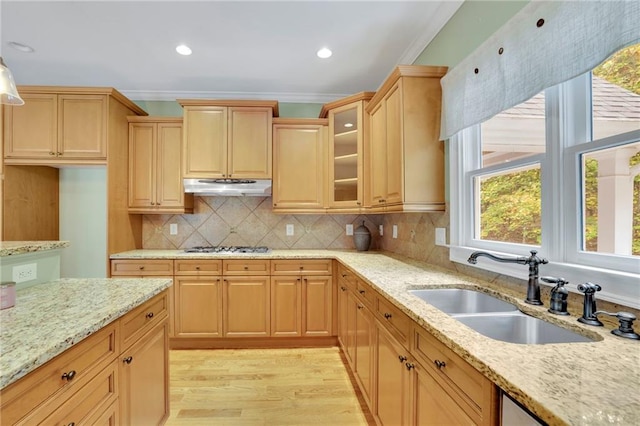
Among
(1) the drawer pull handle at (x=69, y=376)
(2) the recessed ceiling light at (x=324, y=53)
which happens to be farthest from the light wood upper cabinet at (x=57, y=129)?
(1) the drawer pull handle at (x=69, y=376)

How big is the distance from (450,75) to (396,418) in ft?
6.45

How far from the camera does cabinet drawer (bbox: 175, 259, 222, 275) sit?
285 centimetres

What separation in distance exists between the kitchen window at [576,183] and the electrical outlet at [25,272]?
7.80ft

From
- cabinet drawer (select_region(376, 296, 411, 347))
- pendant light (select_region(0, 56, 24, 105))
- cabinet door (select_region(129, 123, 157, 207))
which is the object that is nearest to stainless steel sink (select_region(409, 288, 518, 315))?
cabinet drawer (select_region(376, 296, 411, 347))

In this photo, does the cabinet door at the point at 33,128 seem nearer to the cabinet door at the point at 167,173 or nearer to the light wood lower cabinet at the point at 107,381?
the cabinet door at the point at 167,173

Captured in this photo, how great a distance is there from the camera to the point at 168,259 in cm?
284

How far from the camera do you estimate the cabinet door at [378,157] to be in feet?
7.84

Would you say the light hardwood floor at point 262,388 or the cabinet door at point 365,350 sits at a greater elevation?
the cabinet door at point 365,350

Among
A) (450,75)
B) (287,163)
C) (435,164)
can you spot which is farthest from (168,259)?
(450,75)

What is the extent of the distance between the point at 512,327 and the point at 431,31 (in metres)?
2.14

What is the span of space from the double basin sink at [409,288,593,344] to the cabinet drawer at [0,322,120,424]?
54.0 inches

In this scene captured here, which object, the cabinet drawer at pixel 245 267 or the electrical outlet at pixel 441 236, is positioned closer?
the electrical outlet at pixel 441 236

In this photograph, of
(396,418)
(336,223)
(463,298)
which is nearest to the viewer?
(396,418)

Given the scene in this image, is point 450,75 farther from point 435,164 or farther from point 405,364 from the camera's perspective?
point 405,364
